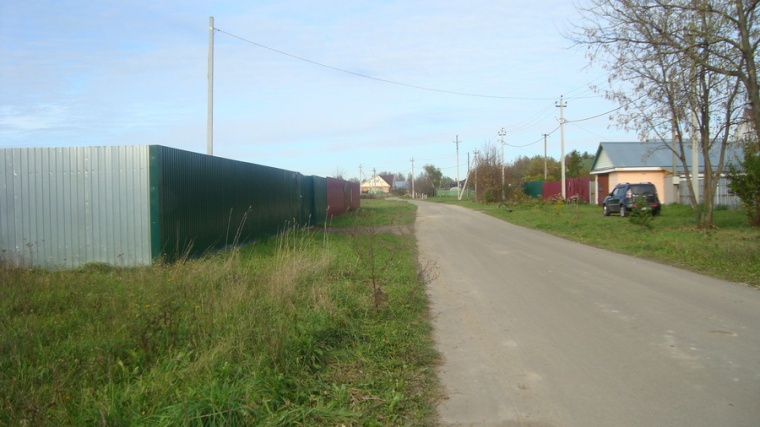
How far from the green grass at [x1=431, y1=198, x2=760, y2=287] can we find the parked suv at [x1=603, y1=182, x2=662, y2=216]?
3.42 feet

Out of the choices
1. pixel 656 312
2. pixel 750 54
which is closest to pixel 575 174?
pixel 750 54

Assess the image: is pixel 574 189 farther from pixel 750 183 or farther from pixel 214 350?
pixel 214 350

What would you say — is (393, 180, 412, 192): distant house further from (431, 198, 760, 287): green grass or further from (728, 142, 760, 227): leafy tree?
(728, 142, 760, 227): leafy tree

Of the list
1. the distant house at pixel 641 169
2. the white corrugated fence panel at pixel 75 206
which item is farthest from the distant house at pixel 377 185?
the white corrugated fence panel at pixel 75 206

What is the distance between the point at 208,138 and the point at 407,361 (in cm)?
1104

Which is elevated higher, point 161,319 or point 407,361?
point 161,319

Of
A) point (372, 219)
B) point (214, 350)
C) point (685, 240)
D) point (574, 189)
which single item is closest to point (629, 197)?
point (685, 240)

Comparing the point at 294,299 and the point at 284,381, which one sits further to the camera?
the point at 294,299

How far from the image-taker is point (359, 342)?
5.98 metres

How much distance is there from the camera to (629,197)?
2494cm

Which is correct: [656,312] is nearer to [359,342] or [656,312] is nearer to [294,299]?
[359,342]

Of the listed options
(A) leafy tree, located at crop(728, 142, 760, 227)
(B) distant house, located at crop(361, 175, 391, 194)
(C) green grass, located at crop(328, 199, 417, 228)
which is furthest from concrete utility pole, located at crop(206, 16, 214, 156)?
(B) distant house, located at crop(361, 175, 391, 194)

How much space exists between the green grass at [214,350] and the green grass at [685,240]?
21.7 ft

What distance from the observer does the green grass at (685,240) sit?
36.2 ft
